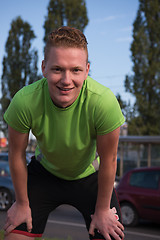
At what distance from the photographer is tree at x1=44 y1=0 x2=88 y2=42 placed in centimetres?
3105

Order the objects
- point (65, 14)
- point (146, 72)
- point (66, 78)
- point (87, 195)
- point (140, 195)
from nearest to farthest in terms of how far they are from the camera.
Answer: point (66, 78) < point (87, 195) < point (140, 195) < point (146, 72) < point (65, 14)

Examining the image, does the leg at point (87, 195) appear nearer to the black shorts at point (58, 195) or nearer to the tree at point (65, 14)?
the black shorts at point (58, 195)

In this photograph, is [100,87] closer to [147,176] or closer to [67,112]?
[67,112]

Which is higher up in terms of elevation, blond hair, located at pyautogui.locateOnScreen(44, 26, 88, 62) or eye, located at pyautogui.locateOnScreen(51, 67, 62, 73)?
blond hair, located at pyautogui.locateOnScreen(44, 26, 88, 62)

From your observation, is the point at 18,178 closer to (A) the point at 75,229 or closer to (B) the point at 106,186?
(B) the point at 106,186

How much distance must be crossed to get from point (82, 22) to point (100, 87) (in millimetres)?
29394

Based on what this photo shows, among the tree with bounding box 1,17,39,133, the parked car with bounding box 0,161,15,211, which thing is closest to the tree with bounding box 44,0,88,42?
the tree with bounding box 1,17,39,133

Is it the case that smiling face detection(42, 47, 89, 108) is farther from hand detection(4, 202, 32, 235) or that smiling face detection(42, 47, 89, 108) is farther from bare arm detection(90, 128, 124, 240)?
hand detection(4, 202, 32, 235)

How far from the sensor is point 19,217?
112 inches

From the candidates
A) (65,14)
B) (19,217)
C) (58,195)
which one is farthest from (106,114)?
(65,14)

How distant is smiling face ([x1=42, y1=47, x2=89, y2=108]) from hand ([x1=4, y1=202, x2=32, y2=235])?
2.87ft

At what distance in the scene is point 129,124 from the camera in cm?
2811

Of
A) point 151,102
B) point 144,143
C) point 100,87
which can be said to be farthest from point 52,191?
point 151,102

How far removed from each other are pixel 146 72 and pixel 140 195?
19748 millimetres
